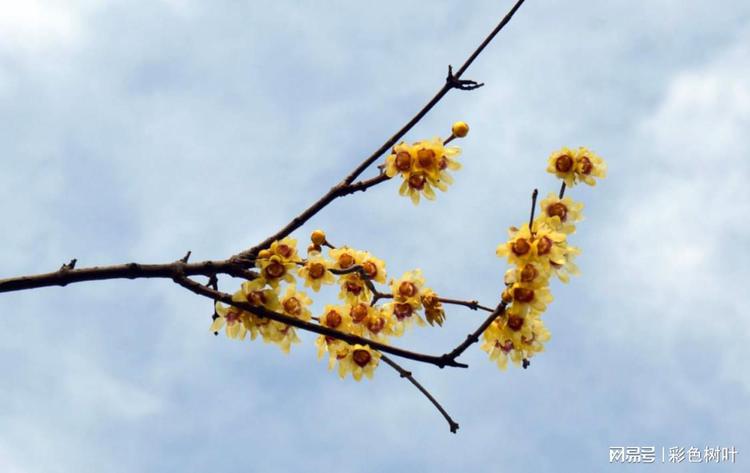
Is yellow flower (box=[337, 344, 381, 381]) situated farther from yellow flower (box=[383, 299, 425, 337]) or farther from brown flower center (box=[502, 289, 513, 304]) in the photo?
brown flower center (box=[502, 289, 513, 304])

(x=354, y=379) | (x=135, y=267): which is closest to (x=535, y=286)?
(x=354, y=379)

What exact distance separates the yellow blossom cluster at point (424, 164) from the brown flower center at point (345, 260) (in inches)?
21.5

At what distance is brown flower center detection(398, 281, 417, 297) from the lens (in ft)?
16.7

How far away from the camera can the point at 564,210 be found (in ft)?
16.0

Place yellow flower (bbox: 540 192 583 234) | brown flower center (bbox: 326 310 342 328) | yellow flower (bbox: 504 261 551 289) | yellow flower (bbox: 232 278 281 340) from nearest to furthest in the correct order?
yellow flower (bbox: 504 261 551 289)
yellow flower (bbox: 232 278 281 340)
yellow flower (bbox: 540 192 583 234)
brown flower center (bbox: 326 310 342 328)

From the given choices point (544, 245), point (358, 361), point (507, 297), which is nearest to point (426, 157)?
point (544, 245)

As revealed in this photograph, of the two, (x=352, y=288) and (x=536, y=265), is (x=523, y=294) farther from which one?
(x=352, y=288)

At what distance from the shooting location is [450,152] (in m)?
5.12

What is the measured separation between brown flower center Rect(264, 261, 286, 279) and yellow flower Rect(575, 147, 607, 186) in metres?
2.04

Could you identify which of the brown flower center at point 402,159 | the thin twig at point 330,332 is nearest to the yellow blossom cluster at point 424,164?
the brown flower center at point 402,159

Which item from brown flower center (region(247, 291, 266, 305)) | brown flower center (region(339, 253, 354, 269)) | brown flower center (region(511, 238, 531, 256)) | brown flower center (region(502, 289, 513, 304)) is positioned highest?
brown flower center (region(339, 253, 354, 269))

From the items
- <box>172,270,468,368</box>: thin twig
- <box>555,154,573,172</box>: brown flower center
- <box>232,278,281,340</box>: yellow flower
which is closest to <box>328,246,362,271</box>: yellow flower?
<box>232,278,281,340</box>: yellow flower

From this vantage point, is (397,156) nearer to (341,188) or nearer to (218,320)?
(341,188)

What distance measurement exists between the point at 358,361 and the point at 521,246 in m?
1.31
